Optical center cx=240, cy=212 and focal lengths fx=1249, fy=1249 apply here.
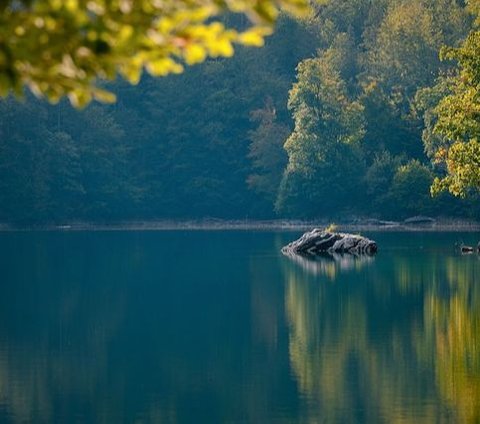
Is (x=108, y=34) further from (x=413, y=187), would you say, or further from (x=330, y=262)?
(x=413, y=187)

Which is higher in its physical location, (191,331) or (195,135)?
(195,135)

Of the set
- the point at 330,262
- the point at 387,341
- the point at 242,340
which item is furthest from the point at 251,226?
the point at 387,341

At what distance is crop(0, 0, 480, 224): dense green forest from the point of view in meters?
84.0

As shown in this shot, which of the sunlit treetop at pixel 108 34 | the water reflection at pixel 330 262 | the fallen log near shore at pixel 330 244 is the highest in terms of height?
the sunlit treetop at pixel 108 34

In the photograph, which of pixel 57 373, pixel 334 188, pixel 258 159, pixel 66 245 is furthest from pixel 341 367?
pixel 258 159

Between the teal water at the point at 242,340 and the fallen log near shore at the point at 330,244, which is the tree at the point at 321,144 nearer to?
the fallen log near shore at the point at 330,244

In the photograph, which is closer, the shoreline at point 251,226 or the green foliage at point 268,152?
the shoreline at point 251,226

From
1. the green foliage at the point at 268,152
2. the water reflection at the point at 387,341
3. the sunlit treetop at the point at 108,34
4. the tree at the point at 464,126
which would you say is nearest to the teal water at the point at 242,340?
the water reflection at the point at 387,341

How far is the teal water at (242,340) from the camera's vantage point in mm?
19578

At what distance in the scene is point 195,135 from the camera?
94.9 m

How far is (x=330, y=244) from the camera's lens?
53625 millimetres

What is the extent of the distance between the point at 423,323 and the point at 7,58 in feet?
78.0

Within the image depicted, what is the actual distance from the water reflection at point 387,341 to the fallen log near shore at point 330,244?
7.11 metres

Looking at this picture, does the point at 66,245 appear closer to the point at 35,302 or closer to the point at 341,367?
the point at 35,302
